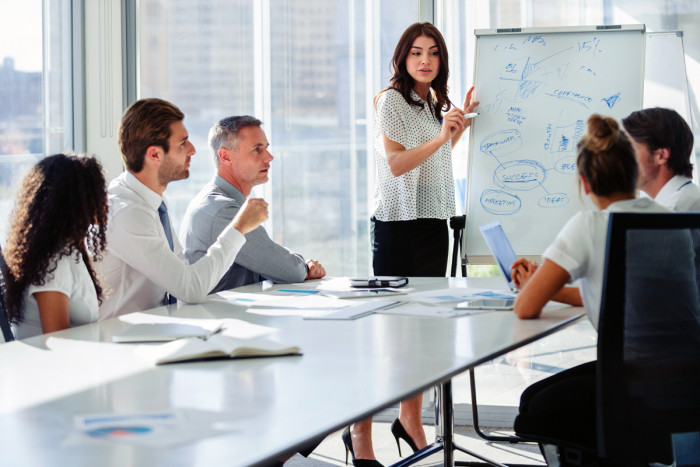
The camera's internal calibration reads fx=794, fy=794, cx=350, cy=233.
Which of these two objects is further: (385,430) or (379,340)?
(385,430)

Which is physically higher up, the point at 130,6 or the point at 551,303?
the point at 130,6

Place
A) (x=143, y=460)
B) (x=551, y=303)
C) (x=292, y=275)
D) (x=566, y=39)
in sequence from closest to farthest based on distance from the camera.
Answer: (x=143, y=460)
(x=551, y=303)
(x=292, y=275)
(x=566, y=39)

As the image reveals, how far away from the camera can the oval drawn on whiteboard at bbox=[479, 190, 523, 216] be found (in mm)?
3666

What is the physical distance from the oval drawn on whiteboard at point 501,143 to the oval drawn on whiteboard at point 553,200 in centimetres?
27

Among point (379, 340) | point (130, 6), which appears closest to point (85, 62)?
point (130, 6)

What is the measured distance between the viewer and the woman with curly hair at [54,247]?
199cm

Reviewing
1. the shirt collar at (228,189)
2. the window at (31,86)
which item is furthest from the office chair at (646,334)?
the window at (31,86)

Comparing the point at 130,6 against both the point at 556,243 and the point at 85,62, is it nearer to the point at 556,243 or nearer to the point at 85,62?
the point at 85,62

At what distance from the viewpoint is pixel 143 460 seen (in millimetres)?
994

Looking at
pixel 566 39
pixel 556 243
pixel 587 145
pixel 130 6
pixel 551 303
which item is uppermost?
pixel 130 6

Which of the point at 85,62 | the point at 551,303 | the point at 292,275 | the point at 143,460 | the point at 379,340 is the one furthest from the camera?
the point at 85,62

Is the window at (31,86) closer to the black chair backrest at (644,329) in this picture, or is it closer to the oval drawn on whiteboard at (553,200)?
the oval drawn on whiteboard at (553,200)

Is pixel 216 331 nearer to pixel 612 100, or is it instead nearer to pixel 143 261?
pixel 143 261

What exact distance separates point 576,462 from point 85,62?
3.60m
